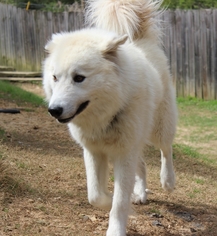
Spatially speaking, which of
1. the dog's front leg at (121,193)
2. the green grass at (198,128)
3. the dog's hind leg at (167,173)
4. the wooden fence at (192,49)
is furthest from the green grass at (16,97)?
the dog's front leg at (121,193)

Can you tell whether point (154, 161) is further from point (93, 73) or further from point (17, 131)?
point (93, 73)

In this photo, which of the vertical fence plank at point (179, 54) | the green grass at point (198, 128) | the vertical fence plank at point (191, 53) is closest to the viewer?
the green grass at point (198, 128)

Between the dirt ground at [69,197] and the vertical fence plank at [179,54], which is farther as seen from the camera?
the vertical fence plank at [179,54]

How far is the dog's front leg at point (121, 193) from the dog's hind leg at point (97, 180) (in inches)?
8.2

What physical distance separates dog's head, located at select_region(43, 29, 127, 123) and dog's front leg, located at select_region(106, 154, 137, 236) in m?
0.46

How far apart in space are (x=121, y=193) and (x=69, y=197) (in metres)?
0.99

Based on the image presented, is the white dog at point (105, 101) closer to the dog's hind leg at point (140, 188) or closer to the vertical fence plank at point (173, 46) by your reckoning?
the dog's hind leg at point (140, 188)

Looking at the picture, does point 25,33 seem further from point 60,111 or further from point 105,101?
point 60,111

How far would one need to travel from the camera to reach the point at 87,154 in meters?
4.00

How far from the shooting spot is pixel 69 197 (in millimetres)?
4570

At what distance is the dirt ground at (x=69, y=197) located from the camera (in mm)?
3910

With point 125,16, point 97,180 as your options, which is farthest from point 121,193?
point 125,16

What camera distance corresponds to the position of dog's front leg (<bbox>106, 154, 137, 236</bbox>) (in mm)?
3643

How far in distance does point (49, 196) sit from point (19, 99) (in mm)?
5769
